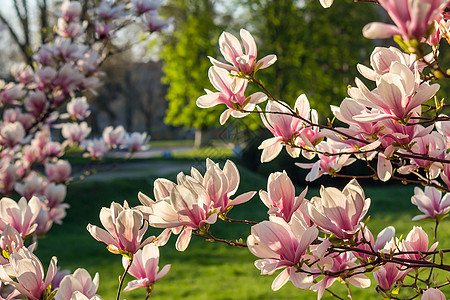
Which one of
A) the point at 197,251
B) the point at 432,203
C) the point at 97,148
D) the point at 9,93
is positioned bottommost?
the point at 197,251

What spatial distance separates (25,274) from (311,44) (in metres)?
17.5

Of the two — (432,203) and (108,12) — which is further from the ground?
(108,12)

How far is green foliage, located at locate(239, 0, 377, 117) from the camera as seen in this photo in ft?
57.2

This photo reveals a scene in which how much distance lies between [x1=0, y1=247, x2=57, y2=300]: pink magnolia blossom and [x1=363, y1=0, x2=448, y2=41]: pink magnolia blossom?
96 centimetres

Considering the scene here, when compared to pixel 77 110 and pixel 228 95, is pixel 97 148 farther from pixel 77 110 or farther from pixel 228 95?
pixel 228 95

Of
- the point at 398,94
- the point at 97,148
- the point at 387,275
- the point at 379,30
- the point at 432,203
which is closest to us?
the point at 379,30

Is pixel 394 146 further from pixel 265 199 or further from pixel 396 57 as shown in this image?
pixel 265 199

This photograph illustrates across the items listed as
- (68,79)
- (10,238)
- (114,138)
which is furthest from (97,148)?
(10,238)

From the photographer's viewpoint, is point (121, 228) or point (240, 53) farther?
point (240, 53)

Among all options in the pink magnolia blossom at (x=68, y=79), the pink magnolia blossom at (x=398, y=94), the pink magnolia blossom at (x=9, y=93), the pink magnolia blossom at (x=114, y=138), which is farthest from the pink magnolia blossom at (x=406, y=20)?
the pink magnolia blossom at (x=114, y=138)

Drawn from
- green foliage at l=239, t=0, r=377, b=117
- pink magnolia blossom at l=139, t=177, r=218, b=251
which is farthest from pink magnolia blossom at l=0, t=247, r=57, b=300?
green foliage at l=239, t=0, r=377, b=117

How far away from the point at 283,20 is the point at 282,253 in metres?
17.6

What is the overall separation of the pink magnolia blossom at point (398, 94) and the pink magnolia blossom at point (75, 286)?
852mm

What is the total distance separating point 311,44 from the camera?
17938 millimetres
